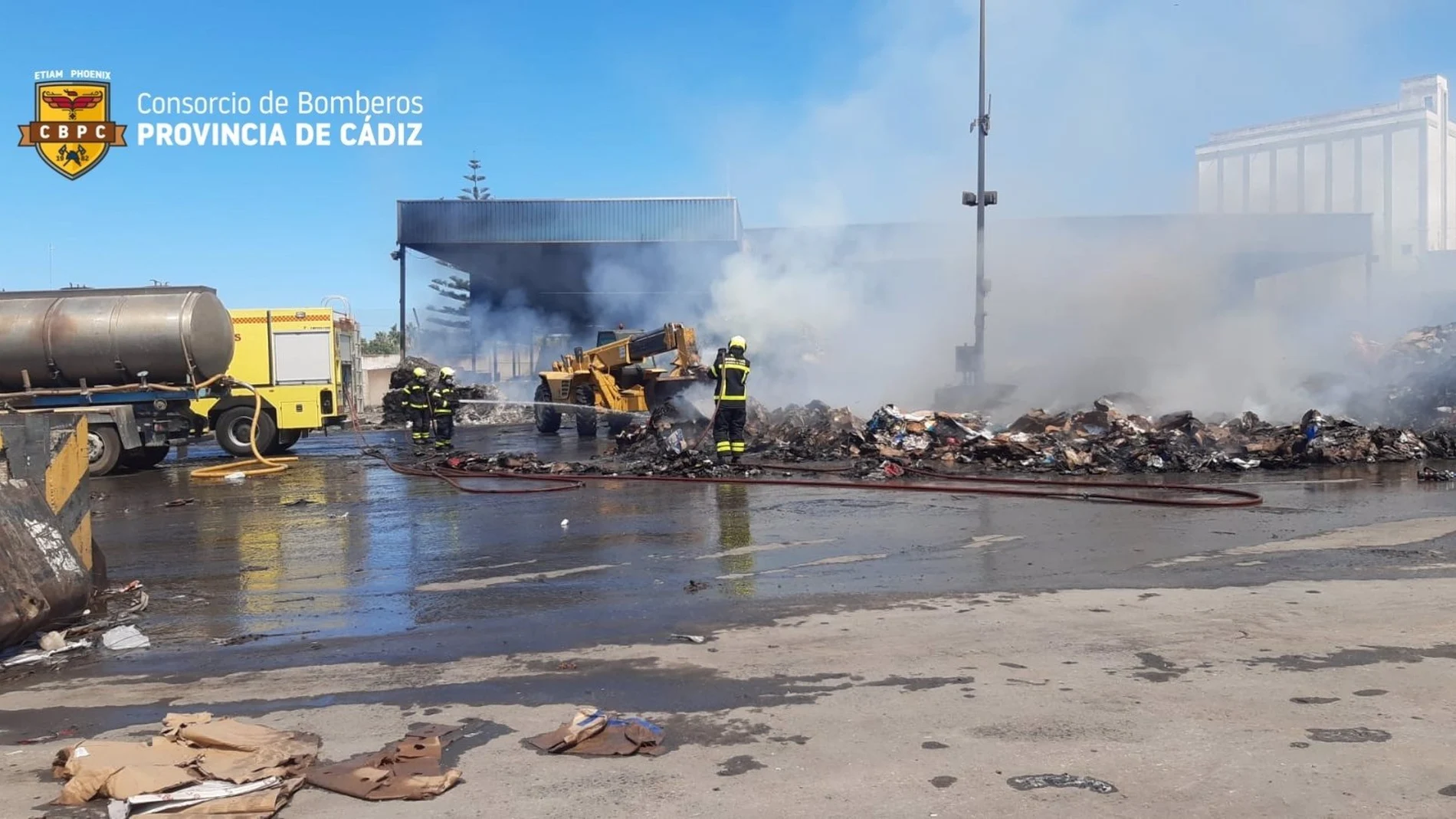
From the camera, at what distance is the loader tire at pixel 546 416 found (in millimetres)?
23625

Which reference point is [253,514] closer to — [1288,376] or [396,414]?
[1288,376]

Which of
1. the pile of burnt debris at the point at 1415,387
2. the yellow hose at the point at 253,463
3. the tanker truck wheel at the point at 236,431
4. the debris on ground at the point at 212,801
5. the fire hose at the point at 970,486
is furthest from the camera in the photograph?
the tanker truck wheel at the point at 236,431

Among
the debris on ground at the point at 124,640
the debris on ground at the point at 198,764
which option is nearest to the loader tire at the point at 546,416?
the debris on ground at the point at 124,640

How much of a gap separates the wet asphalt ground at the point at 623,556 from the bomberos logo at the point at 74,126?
6.18 m

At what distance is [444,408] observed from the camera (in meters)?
16.9

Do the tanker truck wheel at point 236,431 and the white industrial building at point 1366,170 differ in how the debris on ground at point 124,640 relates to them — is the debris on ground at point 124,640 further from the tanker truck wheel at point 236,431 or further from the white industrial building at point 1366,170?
the white industrial building at point 1366,170

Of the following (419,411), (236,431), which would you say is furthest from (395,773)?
(419,411)

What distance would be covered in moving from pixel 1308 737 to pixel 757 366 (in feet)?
76.7

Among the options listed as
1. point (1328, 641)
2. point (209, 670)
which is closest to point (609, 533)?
point (209, 670)

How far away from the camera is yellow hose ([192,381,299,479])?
14703 mm

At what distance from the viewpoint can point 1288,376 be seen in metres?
20.0

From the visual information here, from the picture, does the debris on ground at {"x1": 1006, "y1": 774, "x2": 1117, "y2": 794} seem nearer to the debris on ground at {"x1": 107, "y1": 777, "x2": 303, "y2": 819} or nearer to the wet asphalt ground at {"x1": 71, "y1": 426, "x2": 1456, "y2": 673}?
the wet asphalt ground at {"x1": 71, "y1": 426, "x2": 1456, "y2": 673}

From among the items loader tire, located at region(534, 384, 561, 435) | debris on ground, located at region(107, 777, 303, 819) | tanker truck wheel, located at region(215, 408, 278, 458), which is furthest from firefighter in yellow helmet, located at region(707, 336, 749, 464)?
loader tire, located at region(534, 384, 561, 435)

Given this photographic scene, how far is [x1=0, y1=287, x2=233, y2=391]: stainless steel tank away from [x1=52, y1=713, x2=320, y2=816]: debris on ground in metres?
12.8
